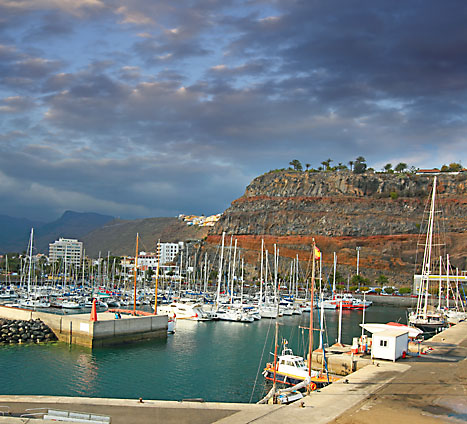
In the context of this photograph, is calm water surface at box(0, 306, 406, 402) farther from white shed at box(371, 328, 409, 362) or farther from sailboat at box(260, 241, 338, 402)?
white shed at box(371, 328, 409, 362)

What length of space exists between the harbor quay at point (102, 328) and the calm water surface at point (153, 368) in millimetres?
1033

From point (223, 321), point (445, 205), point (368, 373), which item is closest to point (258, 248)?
point (445, 205)

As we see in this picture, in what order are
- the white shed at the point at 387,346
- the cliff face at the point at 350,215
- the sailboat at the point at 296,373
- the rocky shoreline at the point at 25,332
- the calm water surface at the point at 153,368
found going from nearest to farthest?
1. the sailboat at the point at 296,373
2. the calm water surface at the point at 153,368
3. the white shed at the point at 387,346
4. the rocky shoreline at the point at 25,332
5. the cliff face at the point at 350,215

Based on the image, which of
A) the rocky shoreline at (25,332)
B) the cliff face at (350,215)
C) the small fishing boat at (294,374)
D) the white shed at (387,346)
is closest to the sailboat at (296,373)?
the small fishing boat at (294,374)

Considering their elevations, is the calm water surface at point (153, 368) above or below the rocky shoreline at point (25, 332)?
below

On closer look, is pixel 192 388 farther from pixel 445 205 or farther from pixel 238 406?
pixel 445 205

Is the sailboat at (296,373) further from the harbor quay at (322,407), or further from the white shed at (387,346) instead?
the white shed at (387,346)

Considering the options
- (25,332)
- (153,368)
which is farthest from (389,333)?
(25,332)

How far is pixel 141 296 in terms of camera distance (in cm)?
9962

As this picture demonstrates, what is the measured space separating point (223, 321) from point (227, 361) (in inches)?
1057

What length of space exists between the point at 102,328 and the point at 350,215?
421ft

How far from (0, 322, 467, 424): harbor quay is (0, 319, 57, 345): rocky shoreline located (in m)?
28.8

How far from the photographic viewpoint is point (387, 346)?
31094 mm

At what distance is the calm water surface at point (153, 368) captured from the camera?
30734mm
